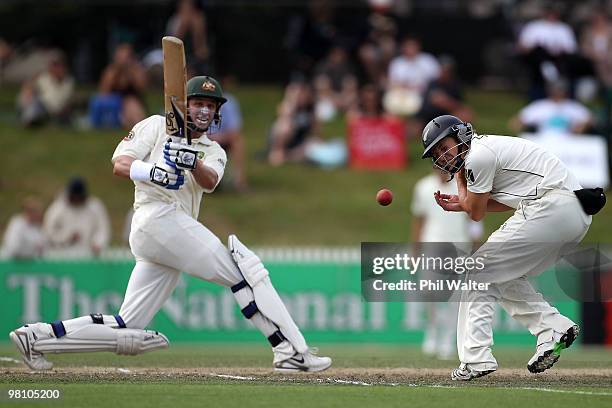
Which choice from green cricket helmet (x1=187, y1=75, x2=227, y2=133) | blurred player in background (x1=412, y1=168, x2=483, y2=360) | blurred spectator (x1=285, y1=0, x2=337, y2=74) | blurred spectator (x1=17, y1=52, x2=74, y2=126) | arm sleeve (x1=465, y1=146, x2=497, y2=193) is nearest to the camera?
arm sleeve (x1=465, y1=146, x2=497, y2=193)

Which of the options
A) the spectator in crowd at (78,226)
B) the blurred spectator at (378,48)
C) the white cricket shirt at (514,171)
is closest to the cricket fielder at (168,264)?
the white cricket shirt at (514,171)

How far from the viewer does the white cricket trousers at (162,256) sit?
922 cm

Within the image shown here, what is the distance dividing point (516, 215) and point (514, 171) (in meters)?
0.37

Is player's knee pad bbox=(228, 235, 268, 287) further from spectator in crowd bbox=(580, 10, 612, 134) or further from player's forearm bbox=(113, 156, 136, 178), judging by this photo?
spectator in crowd bbox=(580, 10, 612, 134)

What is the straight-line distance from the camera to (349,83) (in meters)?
23.0

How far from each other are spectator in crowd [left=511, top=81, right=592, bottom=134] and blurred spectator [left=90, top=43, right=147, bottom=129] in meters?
6.56

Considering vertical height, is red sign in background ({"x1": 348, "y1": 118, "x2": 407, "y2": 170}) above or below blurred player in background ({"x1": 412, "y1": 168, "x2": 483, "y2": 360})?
above

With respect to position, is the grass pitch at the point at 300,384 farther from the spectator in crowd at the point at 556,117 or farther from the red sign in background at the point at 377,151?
the red sign in background at the point at 377,151

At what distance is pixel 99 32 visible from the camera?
26047 millimetres

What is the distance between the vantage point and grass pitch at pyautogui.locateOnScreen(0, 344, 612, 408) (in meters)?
7.89

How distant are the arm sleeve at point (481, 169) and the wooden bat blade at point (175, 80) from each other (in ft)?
7.04

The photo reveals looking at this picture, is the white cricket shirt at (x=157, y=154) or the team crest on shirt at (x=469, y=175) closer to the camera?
the team crest on shirt at (x=469, y=175)

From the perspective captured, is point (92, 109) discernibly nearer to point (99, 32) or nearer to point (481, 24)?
point (99, 32)

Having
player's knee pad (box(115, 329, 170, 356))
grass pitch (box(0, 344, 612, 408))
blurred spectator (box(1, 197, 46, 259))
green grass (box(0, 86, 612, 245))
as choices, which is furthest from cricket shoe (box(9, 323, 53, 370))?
green grass (box(0, 86, 612, 245))
